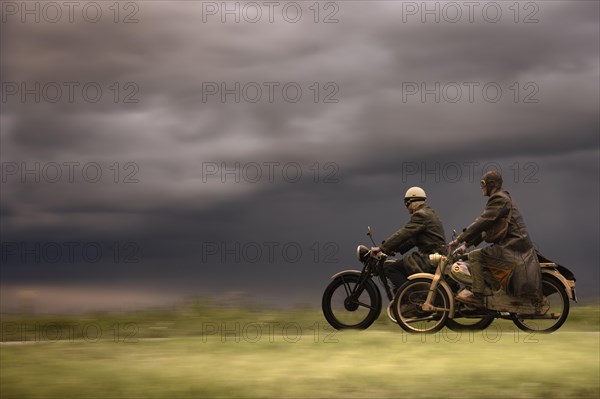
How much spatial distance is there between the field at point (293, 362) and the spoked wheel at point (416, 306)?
0.27 meters

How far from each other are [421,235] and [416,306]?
1072 mm

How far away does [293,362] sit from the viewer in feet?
29.2

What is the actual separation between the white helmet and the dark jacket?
0.14 m

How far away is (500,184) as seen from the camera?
36.7ft

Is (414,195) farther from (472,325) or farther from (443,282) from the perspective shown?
(472,325)

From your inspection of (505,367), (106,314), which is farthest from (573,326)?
(106,314)

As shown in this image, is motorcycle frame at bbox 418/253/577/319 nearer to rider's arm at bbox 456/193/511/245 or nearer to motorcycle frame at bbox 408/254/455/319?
motorcycle frame at bbox 408/254/455/319

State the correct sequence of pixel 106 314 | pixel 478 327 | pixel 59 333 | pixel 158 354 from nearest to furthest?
1. pixel 158 354
2. pixel 478 327
3. pixel 59 333
4. pixel 106 314

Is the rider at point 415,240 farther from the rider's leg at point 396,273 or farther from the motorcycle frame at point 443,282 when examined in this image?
the motorcycle frame at point 443,282

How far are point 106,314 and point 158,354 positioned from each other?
5329 millimetres

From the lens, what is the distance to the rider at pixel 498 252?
1102 centimetres

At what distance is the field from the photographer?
7676mm

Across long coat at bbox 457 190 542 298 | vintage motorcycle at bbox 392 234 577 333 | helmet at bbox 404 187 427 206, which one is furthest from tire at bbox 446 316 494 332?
helmet at bbox 404 187 427 206

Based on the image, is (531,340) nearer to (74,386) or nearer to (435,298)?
(435,298)
